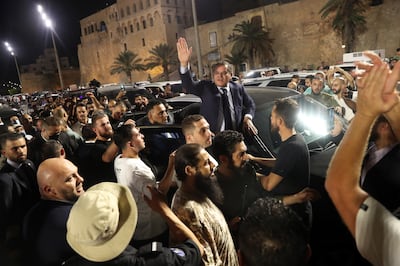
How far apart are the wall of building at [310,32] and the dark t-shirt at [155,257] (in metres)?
30.7

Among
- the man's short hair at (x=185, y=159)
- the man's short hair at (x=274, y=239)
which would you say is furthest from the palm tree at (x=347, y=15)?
the man's short hair at (x=274, y=239)

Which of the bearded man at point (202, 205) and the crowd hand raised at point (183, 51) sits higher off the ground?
the crowd hand raised at point (183, 51)

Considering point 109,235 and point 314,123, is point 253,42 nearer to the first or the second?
point 314,123

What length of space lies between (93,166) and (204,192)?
1.64m

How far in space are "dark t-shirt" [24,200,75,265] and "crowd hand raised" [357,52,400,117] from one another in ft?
5.58

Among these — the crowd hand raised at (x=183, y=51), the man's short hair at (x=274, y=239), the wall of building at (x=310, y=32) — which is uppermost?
the wall of building at (x=310, y=32)

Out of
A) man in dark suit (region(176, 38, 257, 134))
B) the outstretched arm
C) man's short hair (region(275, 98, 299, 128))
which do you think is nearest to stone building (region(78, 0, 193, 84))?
man in dark suit (region(176, 38, 257, 134))

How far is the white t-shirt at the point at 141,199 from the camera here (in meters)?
2.44

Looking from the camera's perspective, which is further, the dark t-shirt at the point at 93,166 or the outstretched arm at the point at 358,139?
the dark t-shirt at the point at 93,166

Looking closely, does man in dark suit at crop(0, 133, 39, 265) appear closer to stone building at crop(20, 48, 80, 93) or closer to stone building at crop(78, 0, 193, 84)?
stone building at crop(78, 0, 193, 84)

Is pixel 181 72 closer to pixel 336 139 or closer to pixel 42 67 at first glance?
pixel 336 139

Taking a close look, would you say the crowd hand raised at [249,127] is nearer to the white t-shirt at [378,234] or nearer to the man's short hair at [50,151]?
the man's short hair at [50,151]

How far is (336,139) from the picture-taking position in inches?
150

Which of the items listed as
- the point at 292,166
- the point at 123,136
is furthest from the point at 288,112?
the point at 123,136
